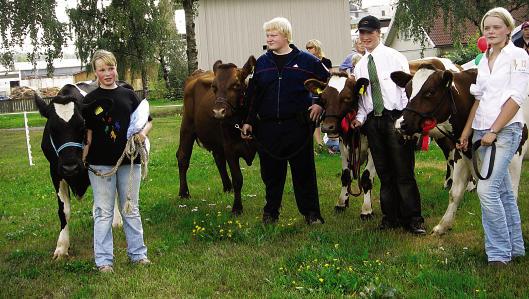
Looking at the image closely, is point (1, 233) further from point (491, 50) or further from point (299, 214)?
point (491, 50)

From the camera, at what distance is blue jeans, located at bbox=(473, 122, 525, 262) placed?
4930mm

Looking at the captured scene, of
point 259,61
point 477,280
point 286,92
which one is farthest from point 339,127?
point 477,280

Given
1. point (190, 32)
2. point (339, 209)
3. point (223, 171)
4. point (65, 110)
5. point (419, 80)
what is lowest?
point (339, 209)

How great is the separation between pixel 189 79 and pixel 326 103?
3996 millimetres

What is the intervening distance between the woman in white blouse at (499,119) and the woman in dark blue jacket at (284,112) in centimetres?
197

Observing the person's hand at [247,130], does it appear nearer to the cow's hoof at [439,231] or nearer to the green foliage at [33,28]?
the cow's hoof at [439,231]

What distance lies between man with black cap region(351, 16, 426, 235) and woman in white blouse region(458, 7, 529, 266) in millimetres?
1027

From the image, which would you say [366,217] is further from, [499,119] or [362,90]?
[499,119]

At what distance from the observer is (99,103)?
5531 millimetres

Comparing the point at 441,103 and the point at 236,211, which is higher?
the point at 441,103

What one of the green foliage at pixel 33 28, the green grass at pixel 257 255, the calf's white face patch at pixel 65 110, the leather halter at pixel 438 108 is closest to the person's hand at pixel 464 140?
the leather halter at pixel 438 108

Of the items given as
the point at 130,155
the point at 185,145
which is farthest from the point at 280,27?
the point at 185,145

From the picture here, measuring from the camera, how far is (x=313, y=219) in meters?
7.00

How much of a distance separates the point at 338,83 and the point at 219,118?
1.53 metres
